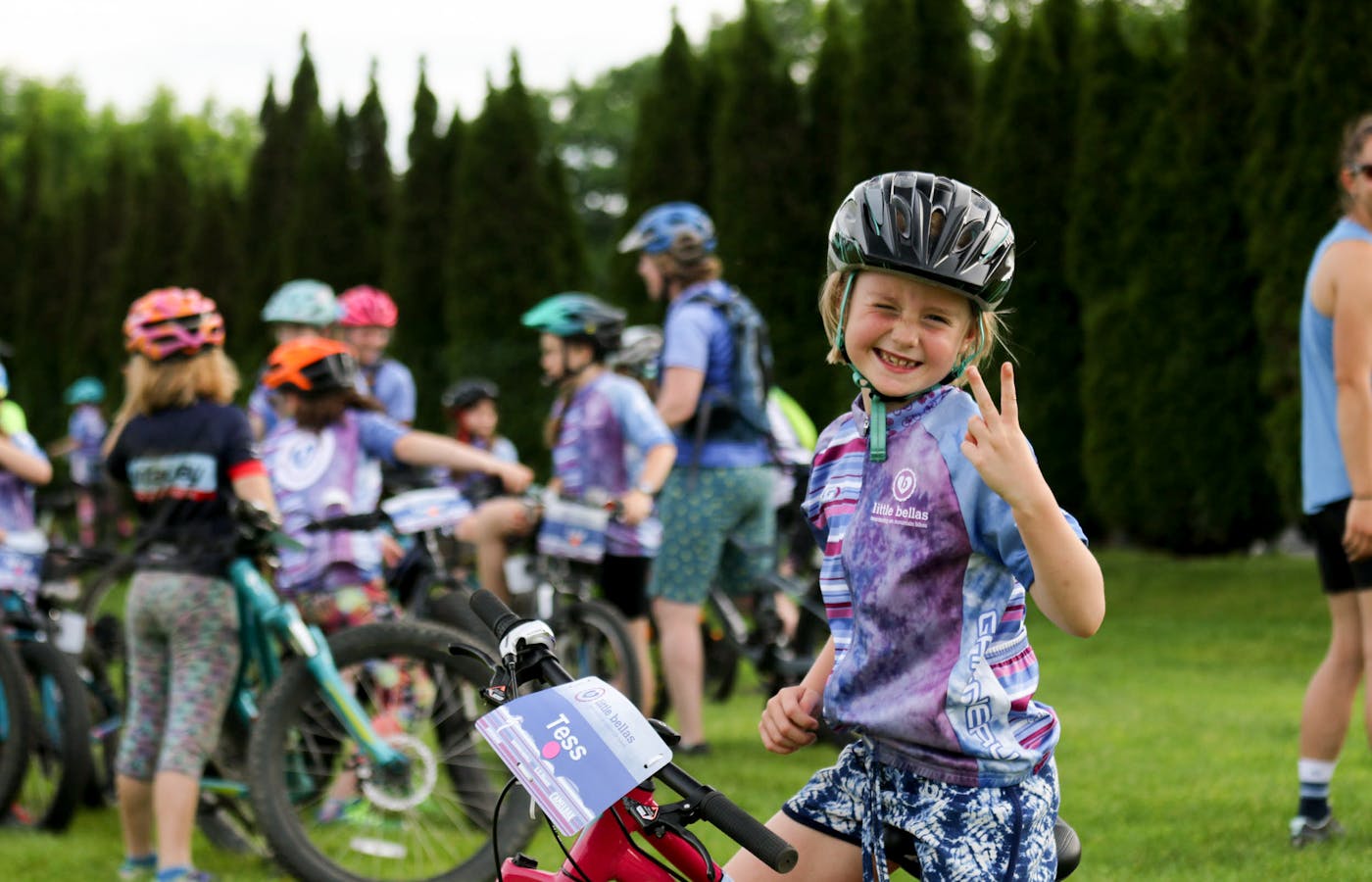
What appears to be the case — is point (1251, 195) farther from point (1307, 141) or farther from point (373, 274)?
point (373, 274)

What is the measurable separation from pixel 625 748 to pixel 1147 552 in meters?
16.5

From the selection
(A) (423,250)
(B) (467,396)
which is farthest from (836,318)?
(A) (423,250)

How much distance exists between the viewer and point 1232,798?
6.26 m

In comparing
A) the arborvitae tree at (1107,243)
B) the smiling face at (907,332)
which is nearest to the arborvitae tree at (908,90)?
the arborvitae tree at (1107,243)

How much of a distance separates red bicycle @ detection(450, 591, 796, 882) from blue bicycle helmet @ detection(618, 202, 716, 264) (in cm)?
512

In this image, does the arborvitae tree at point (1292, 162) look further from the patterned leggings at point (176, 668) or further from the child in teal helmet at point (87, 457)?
the child in teal helmet at point (87, 457)

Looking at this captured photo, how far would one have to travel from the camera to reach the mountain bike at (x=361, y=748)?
4926 millimetres

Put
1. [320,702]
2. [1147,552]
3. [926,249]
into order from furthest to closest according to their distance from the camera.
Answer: [1147,552], [320,702], [926,249]

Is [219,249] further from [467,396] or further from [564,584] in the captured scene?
[564,584]

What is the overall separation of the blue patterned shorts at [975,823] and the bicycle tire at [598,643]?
4566 millimetres

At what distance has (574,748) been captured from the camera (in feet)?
6.99

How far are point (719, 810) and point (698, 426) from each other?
536 centimetres

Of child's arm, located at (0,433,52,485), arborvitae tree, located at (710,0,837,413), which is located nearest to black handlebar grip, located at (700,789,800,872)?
child's arm, located at (0,433,52,485)

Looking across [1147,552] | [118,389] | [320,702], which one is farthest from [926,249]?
[118,389]
